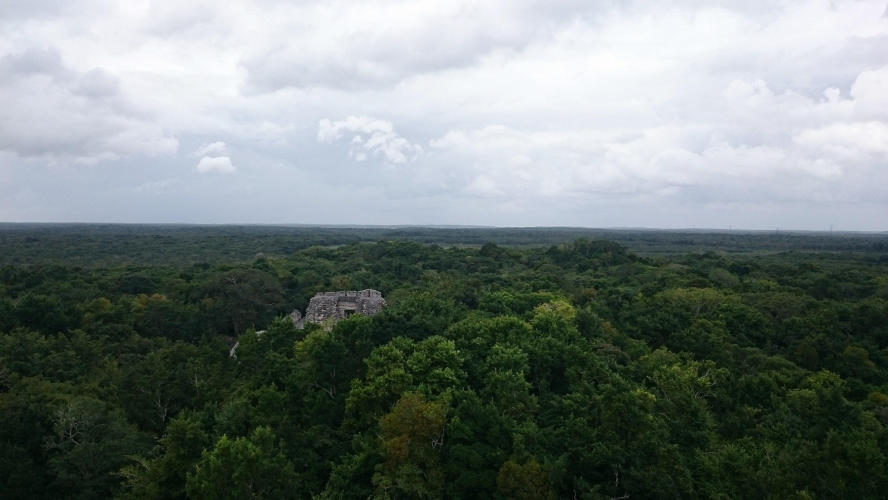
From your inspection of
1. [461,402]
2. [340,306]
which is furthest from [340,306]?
[461,402]

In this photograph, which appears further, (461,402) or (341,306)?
(341,306)

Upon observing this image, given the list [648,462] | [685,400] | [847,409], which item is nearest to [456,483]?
[648,462]

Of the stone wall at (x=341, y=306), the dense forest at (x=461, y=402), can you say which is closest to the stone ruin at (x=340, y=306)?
the stone wall at (x=341, y=306)

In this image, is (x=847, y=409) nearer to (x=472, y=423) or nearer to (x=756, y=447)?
(x=756, y=447)

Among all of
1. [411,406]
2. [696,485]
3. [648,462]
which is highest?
[411,406]

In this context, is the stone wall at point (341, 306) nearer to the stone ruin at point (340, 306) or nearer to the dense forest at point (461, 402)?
the stone ruin at point (340, 306)

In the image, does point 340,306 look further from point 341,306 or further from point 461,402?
point 461,402
